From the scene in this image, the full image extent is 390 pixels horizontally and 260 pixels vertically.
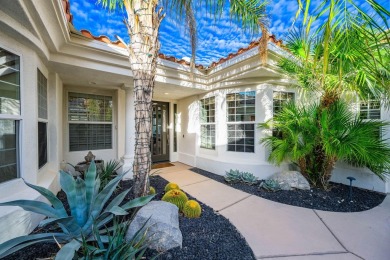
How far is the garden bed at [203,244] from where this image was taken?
6.39 feet

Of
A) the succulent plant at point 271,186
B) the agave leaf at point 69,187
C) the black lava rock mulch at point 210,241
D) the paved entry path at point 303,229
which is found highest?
the agave leaf at point 69,187

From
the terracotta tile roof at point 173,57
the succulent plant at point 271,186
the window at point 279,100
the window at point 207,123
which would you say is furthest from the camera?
the window at point 207,123

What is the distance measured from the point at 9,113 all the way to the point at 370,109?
7.70 m

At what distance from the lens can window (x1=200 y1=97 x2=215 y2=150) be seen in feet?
20.4

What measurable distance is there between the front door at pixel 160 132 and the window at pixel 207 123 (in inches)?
68.8

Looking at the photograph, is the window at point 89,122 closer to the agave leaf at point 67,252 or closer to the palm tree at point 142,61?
the palm tree at point 142,61

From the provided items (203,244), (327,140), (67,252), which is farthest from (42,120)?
(327,140)

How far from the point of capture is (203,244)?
217cm

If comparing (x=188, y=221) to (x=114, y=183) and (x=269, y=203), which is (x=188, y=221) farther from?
(x=269, y=203)

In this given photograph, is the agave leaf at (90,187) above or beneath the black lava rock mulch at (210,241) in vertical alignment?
above

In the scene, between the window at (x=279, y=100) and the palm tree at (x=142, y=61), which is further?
the window at (x=279, y=100)

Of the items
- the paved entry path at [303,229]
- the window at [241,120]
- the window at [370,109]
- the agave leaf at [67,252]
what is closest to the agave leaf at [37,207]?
the agave leaf at [67,252]

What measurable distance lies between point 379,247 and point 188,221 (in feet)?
8.84

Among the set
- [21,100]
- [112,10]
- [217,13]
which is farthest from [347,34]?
[21,100]
